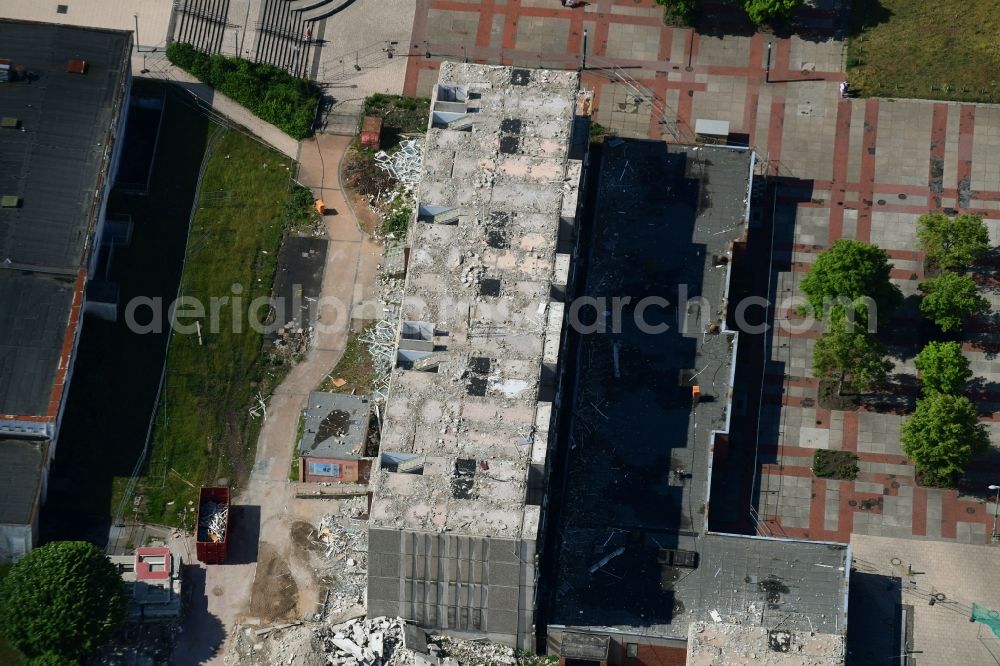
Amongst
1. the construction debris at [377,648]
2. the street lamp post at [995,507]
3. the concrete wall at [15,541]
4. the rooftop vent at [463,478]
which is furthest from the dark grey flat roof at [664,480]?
the concrete wall at [15,541]

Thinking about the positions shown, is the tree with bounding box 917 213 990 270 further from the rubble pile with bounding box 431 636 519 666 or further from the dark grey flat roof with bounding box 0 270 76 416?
the dark grey flat roof with bounding box 0 270 76 416

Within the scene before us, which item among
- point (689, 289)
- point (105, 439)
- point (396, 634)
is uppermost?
point (689, 289)

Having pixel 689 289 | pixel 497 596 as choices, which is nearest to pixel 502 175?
pixel 689 289

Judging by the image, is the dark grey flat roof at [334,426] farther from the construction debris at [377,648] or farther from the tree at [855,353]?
the tree at [855,353]

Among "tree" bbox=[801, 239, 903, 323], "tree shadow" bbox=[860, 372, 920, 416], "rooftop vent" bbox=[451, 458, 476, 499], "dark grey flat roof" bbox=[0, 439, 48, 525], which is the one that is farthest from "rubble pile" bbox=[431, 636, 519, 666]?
"tree" bbox=[801, 239, 903, 323]

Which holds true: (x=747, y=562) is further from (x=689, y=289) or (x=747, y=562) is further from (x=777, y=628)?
(x=689, y=289)

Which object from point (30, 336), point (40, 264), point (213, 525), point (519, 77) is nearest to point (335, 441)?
point (213, 525)

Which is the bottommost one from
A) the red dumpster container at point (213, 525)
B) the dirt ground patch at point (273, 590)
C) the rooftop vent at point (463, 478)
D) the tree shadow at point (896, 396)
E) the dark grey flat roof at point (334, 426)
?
the dirt ground patch at point (273, 590)
